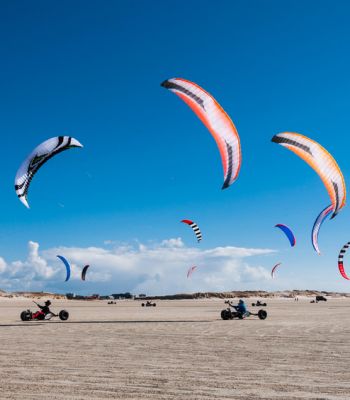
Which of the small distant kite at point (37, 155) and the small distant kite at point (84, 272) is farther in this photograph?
the small distant kite at point (84, 272)

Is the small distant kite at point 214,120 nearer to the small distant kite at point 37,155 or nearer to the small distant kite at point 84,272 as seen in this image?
the small distant kite at point 37,155

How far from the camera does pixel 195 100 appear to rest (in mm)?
17375

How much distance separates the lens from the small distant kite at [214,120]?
17062 millimetres

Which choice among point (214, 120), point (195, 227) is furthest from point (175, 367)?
point (195, 227)

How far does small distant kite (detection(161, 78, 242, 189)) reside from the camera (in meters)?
17.1

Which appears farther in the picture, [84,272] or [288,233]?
[84,272]

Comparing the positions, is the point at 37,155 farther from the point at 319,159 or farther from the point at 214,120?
the point at 319,159

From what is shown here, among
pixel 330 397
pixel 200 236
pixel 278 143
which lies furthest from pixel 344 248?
pixel 330 397

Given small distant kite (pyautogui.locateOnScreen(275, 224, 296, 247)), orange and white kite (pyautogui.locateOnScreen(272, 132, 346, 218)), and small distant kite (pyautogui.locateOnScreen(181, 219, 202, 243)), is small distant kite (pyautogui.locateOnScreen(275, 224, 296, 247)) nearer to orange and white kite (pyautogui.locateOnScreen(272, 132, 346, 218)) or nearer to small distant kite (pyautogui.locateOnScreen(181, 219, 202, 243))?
small distant kite (pyautogui.locateOnScreen(181, 219, 202, 243))

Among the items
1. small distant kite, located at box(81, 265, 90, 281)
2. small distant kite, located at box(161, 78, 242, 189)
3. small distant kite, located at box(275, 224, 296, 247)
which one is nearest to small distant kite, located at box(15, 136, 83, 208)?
small distant kite, located at box(161, 78, 242, 189)

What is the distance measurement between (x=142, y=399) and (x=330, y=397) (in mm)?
2492

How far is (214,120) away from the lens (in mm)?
17141

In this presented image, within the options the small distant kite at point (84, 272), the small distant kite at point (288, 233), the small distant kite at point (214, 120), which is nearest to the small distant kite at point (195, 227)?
the small distant kite at point (288, 233)

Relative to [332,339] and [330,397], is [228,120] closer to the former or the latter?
[332,339]
